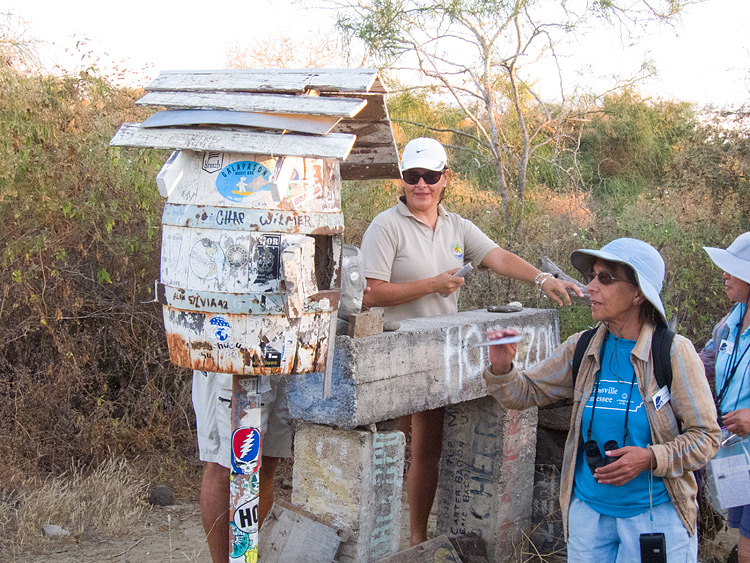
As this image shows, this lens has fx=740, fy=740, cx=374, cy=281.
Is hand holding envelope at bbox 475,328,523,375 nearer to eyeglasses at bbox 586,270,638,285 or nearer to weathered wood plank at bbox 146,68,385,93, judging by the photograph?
eyeglasses at bbox 586,270,638,285

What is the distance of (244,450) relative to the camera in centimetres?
258

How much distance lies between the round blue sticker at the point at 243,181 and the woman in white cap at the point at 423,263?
3.87ft

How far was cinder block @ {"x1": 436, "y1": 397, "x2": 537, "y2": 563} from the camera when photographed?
12.7 feet

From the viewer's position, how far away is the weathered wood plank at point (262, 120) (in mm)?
2355

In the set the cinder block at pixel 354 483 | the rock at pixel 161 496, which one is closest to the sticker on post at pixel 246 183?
the cinder block at pixel 354 483

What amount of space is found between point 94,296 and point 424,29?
204 inches

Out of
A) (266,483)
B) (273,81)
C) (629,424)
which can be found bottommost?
(266,483)

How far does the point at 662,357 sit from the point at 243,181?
1.48 metres

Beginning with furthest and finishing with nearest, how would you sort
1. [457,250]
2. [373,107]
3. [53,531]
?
[53,531] → [457,250] → [373,107]

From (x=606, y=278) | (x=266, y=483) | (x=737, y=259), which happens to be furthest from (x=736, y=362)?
(x=266, y=483)

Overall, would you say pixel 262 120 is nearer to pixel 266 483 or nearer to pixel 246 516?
pixel 246 516

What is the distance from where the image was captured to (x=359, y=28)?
8.72 metres

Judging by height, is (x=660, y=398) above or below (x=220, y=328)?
below

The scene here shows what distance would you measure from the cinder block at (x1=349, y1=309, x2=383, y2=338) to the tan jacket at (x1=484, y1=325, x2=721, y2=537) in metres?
0.66
